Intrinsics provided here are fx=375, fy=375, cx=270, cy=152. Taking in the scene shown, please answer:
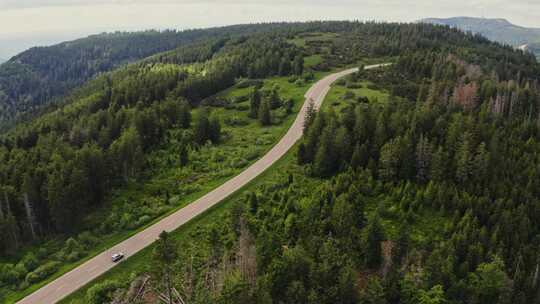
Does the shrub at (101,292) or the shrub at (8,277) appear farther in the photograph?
the shrub at (8,277)

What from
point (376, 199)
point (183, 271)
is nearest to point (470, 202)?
point (376, 199)

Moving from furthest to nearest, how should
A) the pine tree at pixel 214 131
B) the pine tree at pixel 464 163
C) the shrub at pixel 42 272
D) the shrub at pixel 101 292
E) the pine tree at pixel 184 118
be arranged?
the pine tree at pixel 184 118 → the pine tree at pixel 214 131 → the pine tree at pixel 464 163 → the shrub at pixel 42 272 → the shrub at pixel 101 292

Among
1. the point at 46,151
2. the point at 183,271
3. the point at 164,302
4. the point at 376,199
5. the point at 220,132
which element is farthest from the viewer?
the point at 220,132

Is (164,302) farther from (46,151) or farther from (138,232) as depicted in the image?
(46,151)

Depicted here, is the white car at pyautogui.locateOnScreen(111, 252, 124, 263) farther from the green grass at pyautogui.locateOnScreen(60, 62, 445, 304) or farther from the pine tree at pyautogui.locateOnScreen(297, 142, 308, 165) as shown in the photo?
the pine tree at pyautogui.locateOnScreen(297, 142, 308, 165)

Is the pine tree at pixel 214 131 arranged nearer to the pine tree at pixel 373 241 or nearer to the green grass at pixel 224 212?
the green grass at pixel 224 212

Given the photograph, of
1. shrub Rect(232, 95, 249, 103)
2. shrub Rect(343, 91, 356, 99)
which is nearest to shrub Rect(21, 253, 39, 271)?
shrub Rect(232, 95, 249, 103)

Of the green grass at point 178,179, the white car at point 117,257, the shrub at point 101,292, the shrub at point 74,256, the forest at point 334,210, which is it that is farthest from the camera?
the green grass at point 178,179

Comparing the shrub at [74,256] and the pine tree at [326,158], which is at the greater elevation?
the pine tree at [326,158]

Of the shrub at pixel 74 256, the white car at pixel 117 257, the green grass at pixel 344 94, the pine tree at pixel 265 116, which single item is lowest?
the shrub at pixel 74 256

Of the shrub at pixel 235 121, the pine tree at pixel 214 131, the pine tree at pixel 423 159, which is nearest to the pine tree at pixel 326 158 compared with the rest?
the pine tree at pixel 423 159
